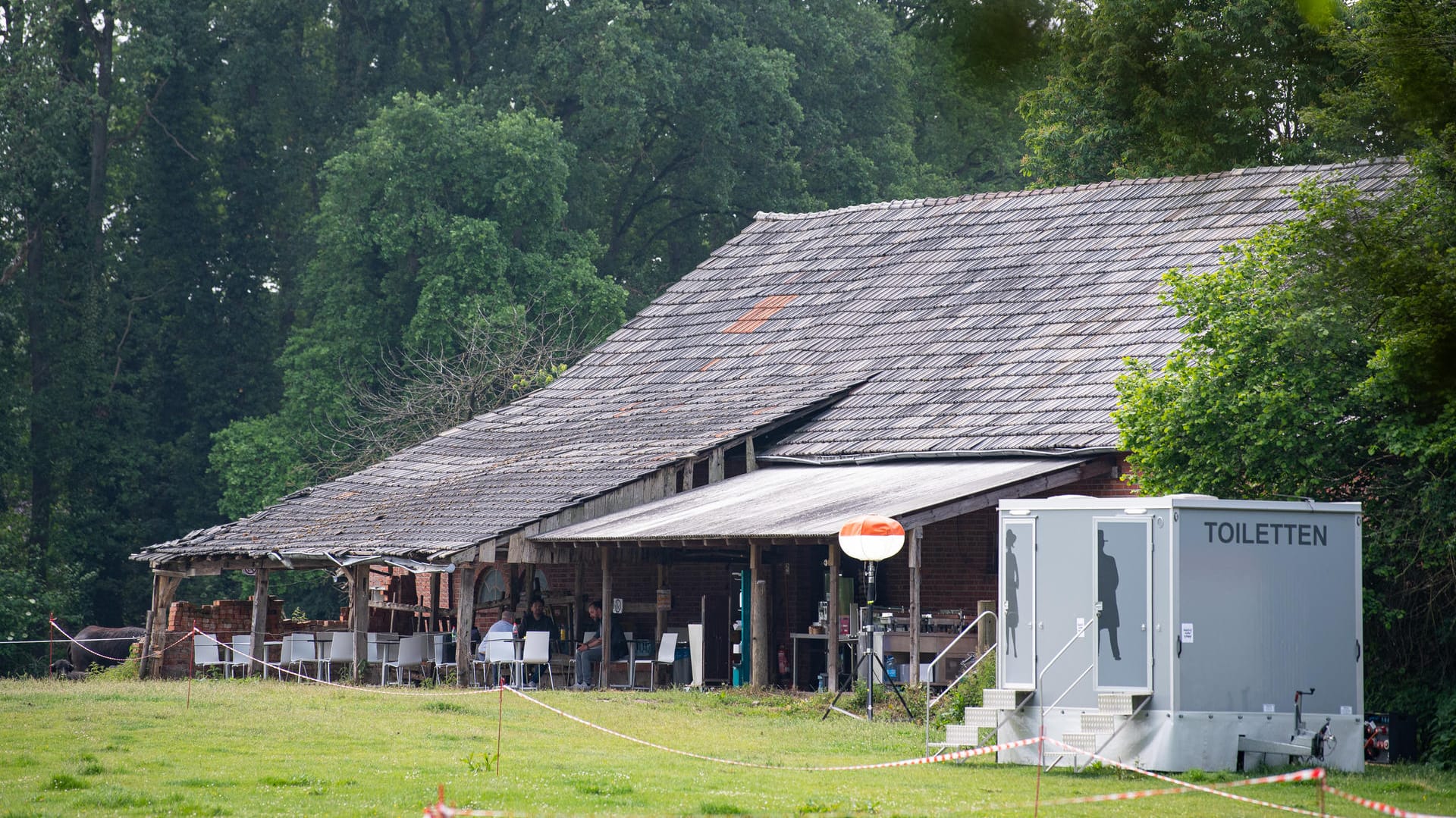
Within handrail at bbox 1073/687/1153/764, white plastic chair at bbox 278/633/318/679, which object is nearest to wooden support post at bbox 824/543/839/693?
handrail at bbox 1073/687/1153/764

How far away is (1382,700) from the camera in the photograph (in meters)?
16.8

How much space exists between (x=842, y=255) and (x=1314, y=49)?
320 inches

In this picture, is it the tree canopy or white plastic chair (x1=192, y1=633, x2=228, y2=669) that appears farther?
the tree canopy

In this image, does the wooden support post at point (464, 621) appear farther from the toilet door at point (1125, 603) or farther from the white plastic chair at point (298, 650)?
the toilet door at point (1125, 603)

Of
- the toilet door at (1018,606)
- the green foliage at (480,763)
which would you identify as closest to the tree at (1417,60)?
the toilet door at (1018,606)

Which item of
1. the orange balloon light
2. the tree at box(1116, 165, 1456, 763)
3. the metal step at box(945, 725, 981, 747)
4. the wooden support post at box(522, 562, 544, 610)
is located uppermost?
the tree at box(1116, 165, 1456, 763)

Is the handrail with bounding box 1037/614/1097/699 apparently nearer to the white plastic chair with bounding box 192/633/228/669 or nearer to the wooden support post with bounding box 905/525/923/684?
the wooden support post with bounding box 905/525/923/684

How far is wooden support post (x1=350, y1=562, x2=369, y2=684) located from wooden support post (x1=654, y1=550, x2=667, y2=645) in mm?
3620

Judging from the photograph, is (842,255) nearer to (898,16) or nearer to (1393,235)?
(1393,235)

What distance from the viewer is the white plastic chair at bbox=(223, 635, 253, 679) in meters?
25.0

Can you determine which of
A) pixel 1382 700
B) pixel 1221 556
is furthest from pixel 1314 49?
pixel 1221 556

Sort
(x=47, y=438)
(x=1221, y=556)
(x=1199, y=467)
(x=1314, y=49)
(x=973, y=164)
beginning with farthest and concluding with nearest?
1. (x=973, y=164)
2. (x=47, y=438)
3. (x=1314, y=49)
4. (x=1199, y=467)
5. (x=1221, y=556)

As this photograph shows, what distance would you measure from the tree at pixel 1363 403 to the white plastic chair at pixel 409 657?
423 inches

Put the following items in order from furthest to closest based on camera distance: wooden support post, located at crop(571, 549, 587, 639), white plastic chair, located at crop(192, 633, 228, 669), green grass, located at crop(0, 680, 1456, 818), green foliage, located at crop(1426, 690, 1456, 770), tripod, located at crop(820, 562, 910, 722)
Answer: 1. wooden support post, located at crop(571, 549, 587, 639)
2. white plastic chair, located at crop(192, 633, 228, 669)
3. tripod, located at crop(820, 562, 910, 722)
4. green foliage, located at crop(1426, 690, 1456, 770)
5. green grass, located at crop(0, 680, 1456, 818)
